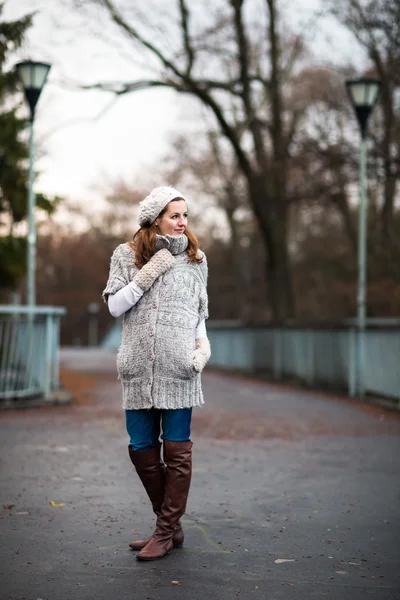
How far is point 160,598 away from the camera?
13.3ft

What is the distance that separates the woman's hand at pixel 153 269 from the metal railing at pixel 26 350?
23.2 feet

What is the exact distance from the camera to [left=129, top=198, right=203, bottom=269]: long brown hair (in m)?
4.90

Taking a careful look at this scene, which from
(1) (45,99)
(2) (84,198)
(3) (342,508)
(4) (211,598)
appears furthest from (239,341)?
(2) (84,198)

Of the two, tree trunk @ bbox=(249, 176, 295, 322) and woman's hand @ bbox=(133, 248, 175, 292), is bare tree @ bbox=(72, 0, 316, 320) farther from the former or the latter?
woman's hand @ bbox=(133, 248, 175, 292)

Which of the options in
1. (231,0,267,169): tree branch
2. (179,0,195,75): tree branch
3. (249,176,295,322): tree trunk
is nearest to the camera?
(179,0,195,75): tree branch

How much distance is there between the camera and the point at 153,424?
4.98 m

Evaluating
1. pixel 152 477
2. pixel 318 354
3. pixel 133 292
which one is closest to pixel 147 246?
pixel 133 292

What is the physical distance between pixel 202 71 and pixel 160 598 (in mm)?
19153

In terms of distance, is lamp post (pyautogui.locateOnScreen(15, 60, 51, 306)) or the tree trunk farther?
the tree trunk

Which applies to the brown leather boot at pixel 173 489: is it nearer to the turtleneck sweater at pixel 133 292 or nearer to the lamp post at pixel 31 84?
the turtleneck sweater at pixel 133 292

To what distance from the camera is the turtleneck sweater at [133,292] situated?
4.80m

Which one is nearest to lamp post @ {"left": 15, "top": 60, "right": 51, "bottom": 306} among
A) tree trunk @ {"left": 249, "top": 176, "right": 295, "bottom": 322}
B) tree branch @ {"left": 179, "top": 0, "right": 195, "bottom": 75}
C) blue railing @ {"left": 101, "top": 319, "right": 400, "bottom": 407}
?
blue railing @ {"left": 101, "top": 319, "right": 400, "bottom": 407}

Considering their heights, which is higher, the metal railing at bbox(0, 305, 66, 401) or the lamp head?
the lamp head

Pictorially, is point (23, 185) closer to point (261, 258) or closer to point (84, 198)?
point (261, 258)
